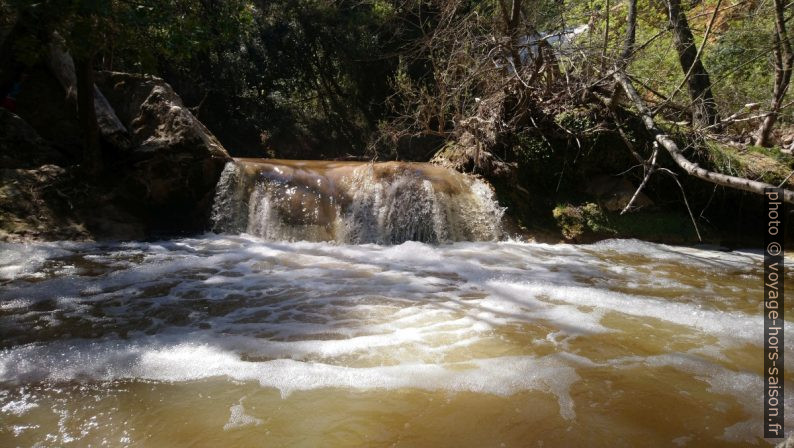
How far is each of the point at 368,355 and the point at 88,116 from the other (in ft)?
18.3

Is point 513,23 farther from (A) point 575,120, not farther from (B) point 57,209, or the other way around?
(B) point 57,209

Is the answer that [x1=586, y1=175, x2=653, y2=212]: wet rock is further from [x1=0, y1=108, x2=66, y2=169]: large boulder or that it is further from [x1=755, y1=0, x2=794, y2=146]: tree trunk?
[x1=0, y1=108, x2=66, y2=169]: large boulder

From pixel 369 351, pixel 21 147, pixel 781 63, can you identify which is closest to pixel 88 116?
pixel 21 147

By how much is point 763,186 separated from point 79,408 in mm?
3174

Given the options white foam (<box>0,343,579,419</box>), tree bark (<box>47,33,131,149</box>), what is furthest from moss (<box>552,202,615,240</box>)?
tree bark (<box>47,33,131,149</box>)

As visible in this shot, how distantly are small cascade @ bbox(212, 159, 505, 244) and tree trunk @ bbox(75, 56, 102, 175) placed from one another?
165 centimetres

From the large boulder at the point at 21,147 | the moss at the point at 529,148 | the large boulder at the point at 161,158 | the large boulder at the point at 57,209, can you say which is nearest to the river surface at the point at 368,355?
the large boulder at the point at 57,209

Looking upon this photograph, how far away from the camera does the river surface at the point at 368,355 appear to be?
1.97m

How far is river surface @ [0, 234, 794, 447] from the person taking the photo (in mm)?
1973

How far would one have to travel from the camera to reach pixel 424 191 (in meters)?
6.96

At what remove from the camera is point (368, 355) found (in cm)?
270

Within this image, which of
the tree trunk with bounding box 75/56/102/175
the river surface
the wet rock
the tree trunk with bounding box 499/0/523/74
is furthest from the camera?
the wet rock

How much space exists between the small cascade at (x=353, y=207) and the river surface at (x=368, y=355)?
176cm

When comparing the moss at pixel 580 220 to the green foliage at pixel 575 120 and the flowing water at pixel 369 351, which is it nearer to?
the green foliage at pixel 575 120
